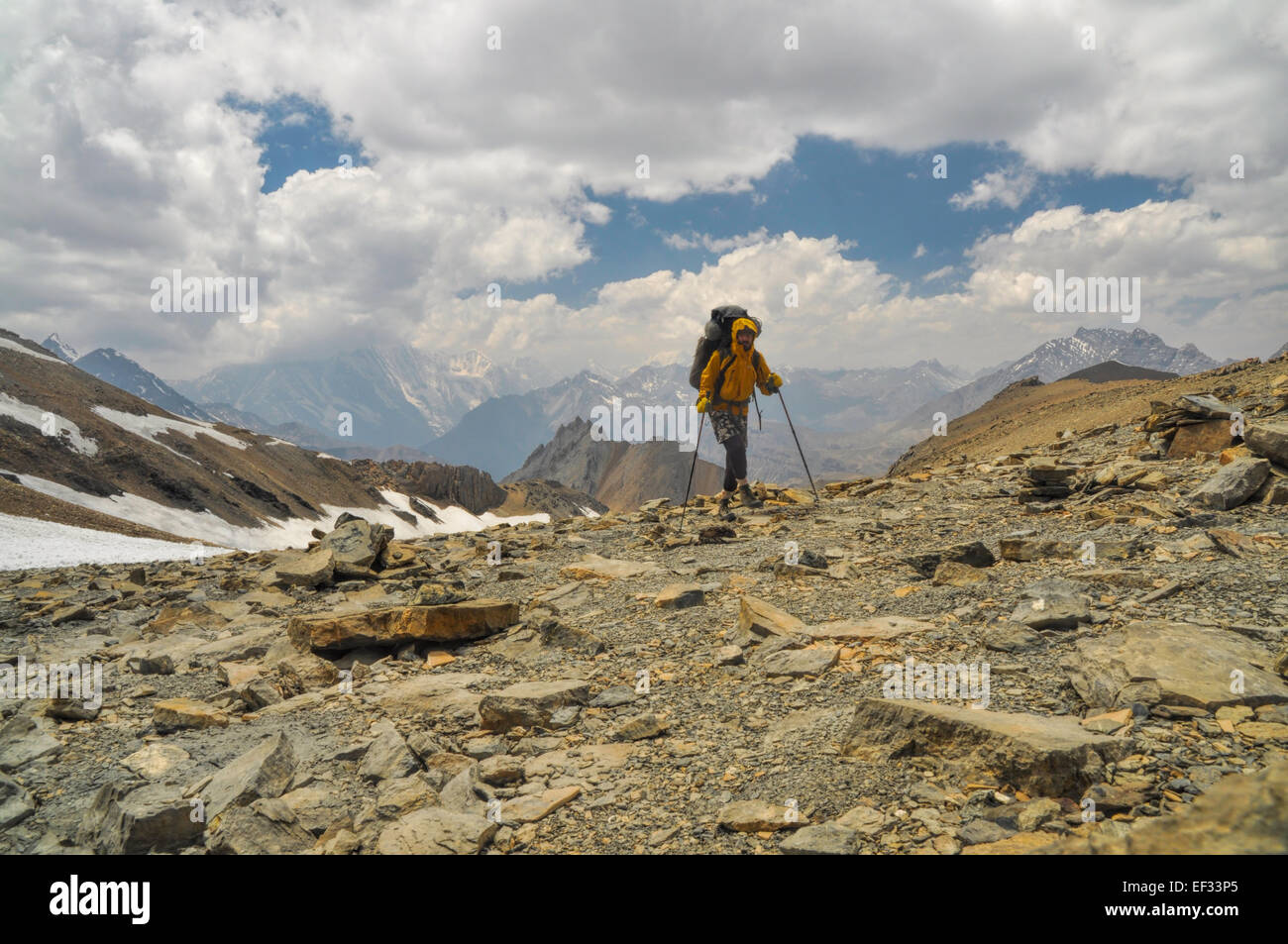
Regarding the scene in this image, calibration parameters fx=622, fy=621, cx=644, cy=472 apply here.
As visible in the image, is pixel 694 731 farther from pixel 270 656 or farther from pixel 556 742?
pixel 270 656

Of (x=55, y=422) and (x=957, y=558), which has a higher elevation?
(x=55, y=422)

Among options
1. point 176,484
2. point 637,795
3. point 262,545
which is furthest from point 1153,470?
point 176,484

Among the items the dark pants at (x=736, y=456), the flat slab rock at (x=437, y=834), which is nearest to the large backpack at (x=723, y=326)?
the dark pants at (x=736, y=456)

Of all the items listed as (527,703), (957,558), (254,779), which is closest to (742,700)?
(527,703)

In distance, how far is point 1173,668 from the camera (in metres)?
4.52

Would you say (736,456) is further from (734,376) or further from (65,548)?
(65,548)

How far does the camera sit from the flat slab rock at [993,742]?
3.57 metres

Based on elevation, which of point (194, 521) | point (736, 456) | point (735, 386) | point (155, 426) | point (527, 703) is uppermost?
point (155, 426)

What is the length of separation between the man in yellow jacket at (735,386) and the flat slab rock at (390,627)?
8431 mm

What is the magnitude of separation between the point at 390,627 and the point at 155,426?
9234 centimetres

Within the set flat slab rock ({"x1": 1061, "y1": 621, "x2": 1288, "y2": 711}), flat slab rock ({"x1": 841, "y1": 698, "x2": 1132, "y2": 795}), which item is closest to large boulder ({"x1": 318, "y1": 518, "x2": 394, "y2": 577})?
flat slab rock ({"x1": 841, "y1": 698, "x2": 1132, "y2": 795})

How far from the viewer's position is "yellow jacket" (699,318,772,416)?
1559 cm

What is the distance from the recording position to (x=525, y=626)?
29.0ft

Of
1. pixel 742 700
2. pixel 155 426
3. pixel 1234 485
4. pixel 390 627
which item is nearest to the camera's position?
pixel 742 700
